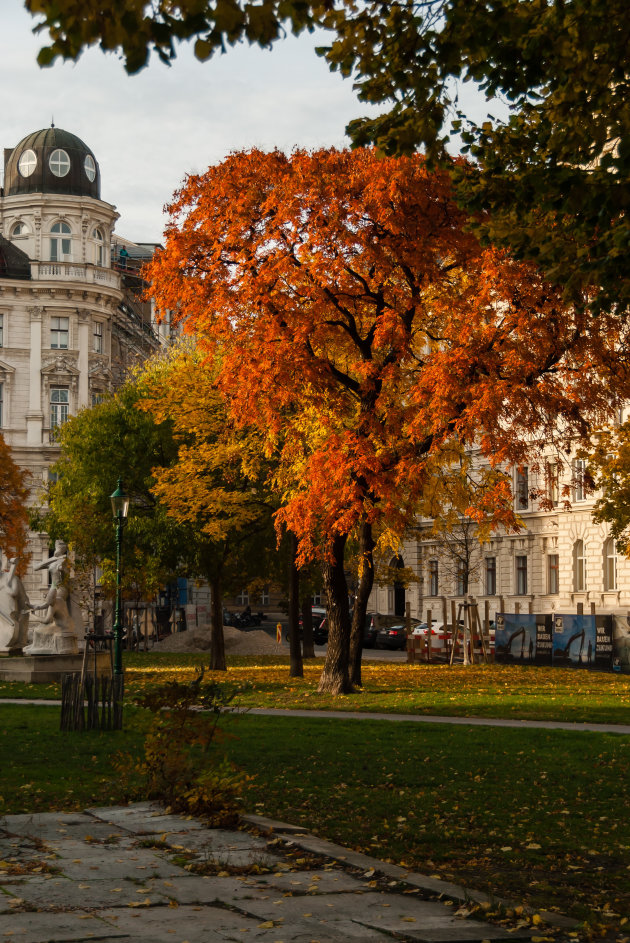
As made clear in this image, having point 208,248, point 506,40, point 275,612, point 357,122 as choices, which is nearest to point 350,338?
point 208,248

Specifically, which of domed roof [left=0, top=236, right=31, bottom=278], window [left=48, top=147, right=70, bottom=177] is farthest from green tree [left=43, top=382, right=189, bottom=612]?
window [left=48, top=147, right=70, bottom=177]

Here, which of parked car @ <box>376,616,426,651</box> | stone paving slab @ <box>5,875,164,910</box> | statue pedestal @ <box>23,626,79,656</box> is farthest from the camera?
parked car @ <box>376,616,426,651</box>

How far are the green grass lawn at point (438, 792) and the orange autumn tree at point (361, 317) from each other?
6.39 metres

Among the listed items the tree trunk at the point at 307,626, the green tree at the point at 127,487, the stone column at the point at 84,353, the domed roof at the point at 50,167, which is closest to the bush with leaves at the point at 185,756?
the green tree at the point at 127,487

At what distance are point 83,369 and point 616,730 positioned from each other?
A: 181ft

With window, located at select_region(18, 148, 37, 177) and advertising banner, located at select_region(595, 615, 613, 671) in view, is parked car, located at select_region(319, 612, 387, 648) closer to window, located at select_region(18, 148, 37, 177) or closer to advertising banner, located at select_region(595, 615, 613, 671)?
advertising banner, located at select_region(595, 615, 613, 671)

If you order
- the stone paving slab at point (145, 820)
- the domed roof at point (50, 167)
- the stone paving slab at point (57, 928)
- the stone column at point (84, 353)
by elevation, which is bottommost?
the stone paving slab at point (57, 928)

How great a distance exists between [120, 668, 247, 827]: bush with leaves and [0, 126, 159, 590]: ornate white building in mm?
59089

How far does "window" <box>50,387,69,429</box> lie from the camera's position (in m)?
70.4

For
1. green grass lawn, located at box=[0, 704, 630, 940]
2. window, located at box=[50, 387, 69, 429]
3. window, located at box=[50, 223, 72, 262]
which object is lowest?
green grass lawn, located at box=[0, 704, 630, 940]

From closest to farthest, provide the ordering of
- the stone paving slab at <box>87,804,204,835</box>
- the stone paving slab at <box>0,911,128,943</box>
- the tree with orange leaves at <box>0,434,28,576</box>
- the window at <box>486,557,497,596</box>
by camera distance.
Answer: the stone paving slab at <box>0,911,128,943</box> < the stone paving slab at <box>87,804,204,835</box> < the tree with orange leaves at <box>0,434,28,576</box> < the window at <box>486,557,497,596</box>

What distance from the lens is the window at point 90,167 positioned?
72.8 m

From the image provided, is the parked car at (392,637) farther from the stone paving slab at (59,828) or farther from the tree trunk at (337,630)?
the stone paving slab at (59,828)

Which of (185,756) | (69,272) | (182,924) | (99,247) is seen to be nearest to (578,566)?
(69,272)
